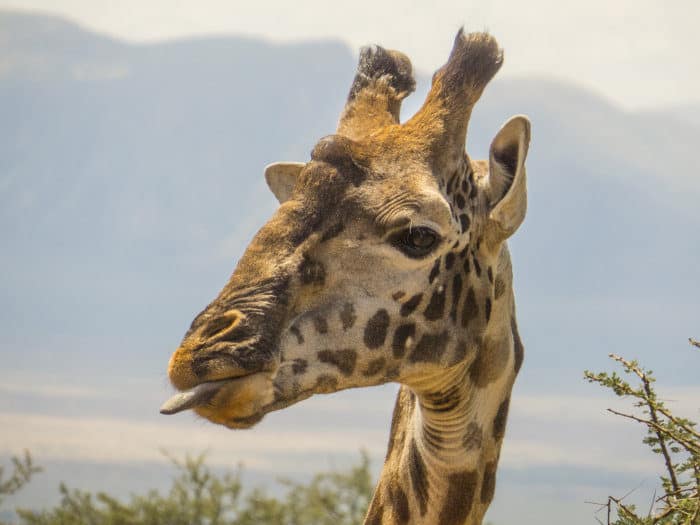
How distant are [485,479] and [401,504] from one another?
0.46m

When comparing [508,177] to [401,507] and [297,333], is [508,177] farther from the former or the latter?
[401,507]

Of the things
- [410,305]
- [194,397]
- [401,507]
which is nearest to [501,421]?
[401,507]

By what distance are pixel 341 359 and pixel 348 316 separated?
0.20m

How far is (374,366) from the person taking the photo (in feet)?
17.0

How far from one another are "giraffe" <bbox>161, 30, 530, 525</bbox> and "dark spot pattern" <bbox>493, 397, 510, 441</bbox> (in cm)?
1

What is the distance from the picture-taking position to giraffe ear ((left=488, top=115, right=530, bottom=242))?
17.8 feet

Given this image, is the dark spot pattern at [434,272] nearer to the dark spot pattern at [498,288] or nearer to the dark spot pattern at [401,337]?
the dark spot pattern at [401,337]

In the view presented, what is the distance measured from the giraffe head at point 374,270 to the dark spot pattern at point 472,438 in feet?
0.84

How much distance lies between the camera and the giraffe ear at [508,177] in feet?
17.8

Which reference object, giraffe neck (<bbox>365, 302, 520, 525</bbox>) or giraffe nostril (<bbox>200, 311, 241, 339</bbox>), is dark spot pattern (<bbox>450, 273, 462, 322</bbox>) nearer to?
giraffe neck (<bbox>365, 302, 520, 525</bbox>)

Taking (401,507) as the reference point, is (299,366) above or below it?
above

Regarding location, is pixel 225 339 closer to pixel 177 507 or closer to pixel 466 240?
pixel 466 240

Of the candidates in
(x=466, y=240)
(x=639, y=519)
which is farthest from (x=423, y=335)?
(x=639, y=519)

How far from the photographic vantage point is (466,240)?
539 cm
